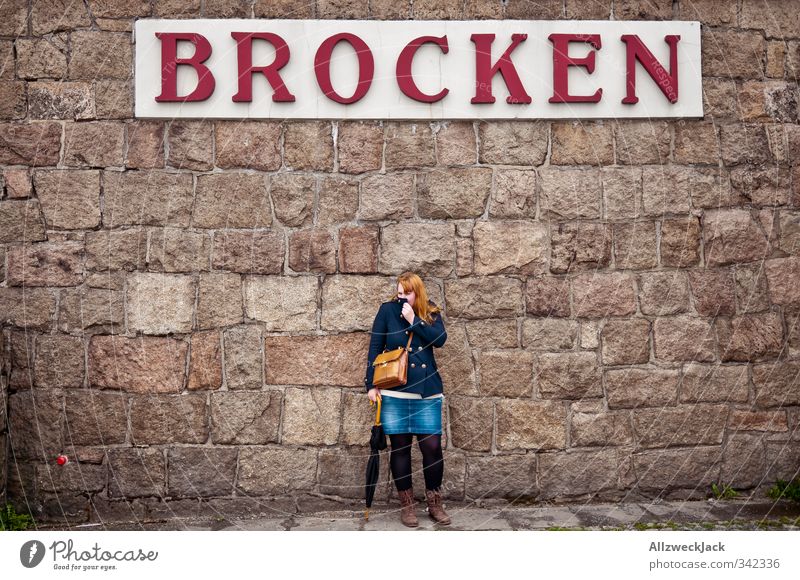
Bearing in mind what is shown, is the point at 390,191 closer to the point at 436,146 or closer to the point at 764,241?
the point at 436,146

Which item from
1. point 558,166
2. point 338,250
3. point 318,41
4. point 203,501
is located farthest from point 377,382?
point 318,41

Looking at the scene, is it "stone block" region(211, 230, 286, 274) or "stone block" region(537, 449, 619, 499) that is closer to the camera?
"stone block" region(211, 230, 286, 274)

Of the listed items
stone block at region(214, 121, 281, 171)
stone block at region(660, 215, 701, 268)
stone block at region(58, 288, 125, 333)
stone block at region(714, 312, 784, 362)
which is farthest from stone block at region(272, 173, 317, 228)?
stone block at region(714, 312, 784, 362)

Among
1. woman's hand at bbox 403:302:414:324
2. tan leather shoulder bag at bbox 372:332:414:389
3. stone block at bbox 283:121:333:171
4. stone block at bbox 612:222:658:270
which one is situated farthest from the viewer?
stone block at bbox 612:222:658:270

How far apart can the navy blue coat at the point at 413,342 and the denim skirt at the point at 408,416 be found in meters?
0.07

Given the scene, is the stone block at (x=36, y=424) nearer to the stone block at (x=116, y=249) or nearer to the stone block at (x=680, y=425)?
the stone block at (x=116, y=249)

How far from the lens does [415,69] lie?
5270 millimetres

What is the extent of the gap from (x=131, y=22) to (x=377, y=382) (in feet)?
9.37

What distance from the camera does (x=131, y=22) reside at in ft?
17.0

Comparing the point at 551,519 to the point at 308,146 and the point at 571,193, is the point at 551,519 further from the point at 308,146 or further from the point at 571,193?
the point at 308,146

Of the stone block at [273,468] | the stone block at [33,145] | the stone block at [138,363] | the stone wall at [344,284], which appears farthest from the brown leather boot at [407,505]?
the stone block at [33,145]

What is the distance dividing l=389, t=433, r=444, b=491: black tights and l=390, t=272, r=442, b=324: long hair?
0.72m

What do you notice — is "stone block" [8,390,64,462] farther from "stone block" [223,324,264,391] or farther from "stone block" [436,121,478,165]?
"stone block" [436,121,478,165]

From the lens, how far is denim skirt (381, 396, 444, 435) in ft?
15.6
